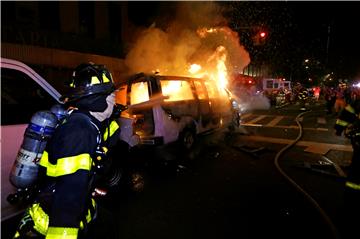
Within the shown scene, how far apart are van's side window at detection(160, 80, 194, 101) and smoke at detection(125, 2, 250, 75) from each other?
6.51 m

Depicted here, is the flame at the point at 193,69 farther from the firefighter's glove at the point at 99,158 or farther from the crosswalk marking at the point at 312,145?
the firefighter's glove at the point at 99,158

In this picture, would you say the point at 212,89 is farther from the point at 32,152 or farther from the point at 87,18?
the point at 87,18

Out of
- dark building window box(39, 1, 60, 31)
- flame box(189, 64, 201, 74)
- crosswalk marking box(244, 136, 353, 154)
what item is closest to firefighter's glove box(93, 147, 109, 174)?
crosswalk marking box(244, 136, 353, 154)

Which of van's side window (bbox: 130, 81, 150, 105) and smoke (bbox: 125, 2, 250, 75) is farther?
smoke (bbox: 125, 2, 250, 75)

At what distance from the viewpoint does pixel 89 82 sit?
2.04 m

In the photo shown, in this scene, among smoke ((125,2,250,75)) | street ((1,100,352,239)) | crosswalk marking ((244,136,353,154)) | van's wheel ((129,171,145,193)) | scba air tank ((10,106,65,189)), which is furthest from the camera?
smoke ((125,2,250,75))

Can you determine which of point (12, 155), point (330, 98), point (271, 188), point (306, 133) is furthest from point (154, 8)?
point (12, 155)

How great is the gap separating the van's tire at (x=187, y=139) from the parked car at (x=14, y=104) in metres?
4.43

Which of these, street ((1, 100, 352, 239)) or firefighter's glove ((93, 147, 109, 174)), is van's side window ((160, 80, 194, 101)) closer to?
street ((1, 100, 352, 239))

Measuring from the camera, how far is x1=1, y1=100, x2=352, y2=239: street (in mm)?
3969

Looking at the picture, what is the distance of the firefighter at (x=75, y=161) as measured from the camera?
1695 millimetres

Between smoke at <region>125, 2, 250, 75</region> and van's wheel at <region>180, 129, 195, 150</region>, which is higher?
smoke at <region>125, 2, 250, 75</region>

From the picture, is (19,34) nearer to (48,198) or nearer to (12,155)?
(12,155)

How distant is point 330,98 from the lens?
1961 cm
